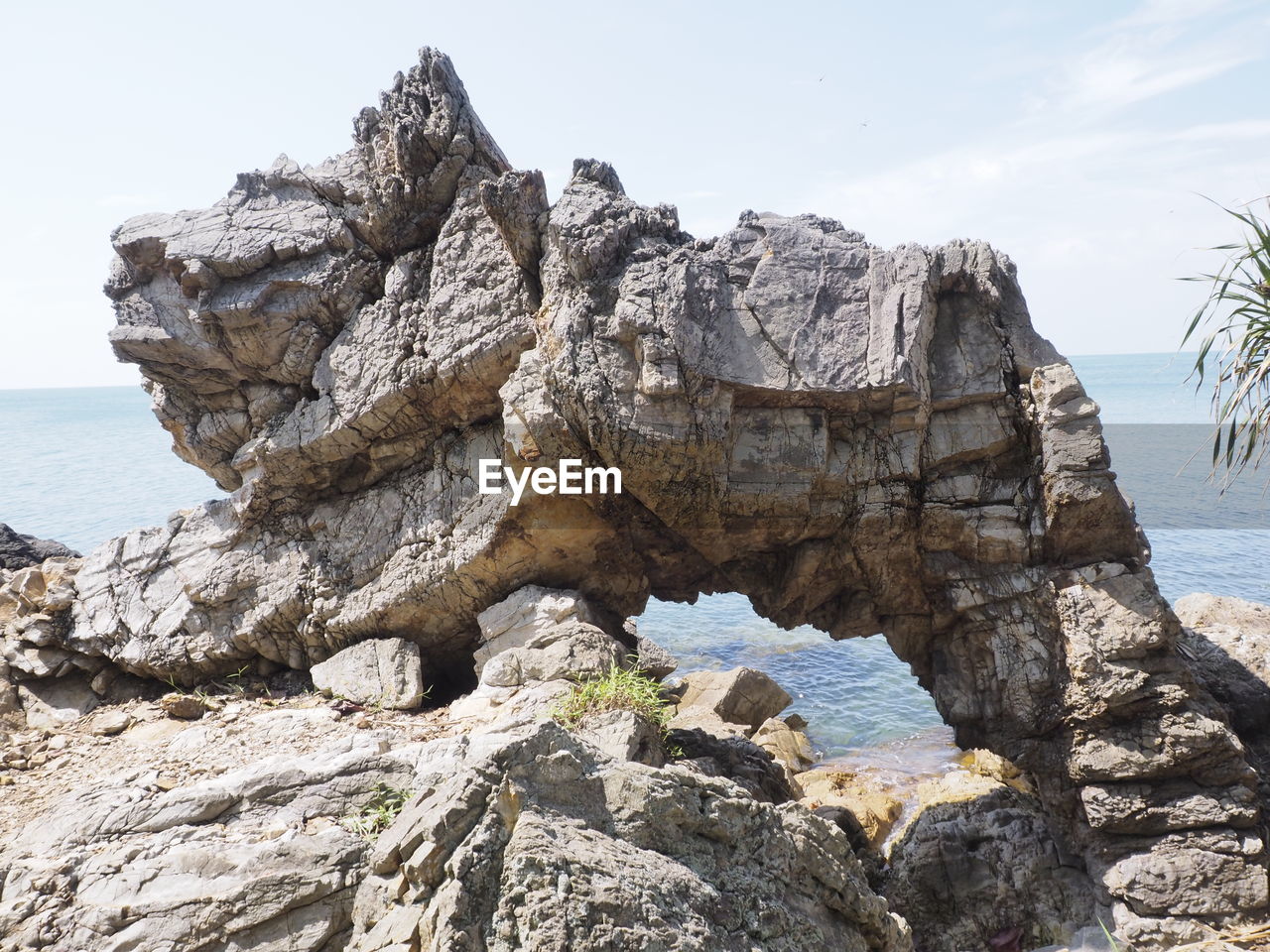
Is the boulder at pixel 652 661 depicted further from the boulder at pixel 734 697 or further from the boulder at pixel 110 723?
the boulder at pixel 110 723

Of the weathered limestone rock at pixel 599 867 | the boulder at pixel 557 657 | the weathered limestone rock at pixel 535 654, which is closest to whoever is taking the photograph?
the weathered limestone rock at pixel 599 867

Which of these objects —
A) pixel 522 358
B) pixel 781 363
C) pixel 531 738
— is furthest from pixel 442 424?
pixel 531 738

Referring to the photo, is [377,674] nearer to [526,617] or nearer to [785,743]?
[526,617]

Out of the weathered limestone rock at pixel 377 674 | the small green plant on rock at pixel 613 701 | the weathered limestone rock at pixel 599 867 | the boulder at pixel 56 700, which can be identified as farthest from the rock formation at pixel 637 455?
the weathered limestone rock at pixel 599 867

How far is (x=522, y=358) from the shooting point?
782cm

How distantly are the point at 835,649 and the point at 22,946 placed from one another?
16177 mm

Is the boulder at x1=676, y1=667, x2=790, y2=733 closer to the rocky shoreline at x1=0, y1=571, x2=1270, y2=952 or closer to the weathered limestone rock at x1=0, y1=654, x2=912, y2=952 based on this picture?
the rocky shoreline at x1=0, y1=571, x2=1270, y2=952

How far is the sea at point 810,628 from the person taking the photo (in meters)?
14.0

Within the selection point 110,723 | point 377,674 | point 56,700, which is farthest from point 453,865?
point 56,700

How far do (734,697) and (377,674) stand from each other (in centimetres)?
577

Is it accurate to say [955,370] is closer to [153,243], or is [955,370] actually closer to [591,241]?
[591,241]

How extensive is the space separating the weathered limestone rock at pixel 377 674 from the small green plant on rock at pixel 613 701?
7.10 ft

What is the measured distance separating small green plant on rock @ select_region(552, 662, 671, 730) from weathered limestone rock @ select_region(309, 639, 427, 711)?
2.16 meters

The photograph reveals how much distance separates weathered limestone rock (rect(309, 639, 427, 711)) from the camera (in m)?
8.19
